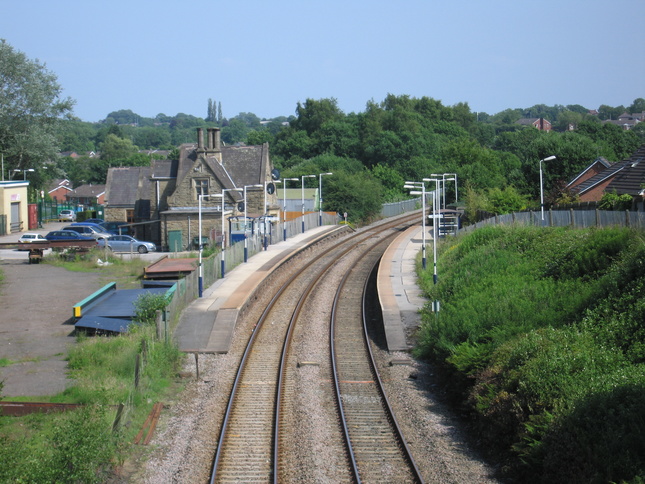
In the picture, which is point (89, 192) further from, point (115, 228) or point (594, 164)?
point (594, 164)

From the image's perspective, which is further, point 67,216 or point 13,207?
point 67,216

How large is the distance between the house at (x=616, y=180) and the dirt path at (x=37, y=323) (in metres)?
20.2

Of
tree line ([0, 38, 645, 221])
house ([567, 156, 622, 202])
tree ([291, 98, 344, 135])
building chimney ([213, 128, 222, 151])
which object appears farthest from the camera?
tree ([291, 98, 344, 135])

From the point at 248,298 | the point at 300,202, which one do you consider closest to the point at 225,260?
the point at 248,298

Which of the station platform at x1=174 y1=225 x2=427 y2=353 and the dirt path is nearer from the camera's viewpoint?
the dirt path

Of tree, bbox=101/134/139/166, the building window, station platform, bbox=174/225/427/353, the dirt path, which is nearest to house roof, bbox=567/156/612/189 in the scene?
station platform, bbox=174/225/427/353

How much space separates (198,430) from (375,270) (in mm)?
22817

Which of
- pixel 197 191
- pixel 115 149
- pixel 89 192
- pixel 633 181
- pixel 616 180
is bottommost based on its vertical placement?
pixel 633 181

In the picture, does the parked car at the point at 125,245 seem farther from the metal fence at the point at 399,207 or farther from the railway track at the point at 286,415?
the metal fence at the point at 399,207

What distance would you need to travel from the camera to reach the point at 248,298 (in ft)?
90.8

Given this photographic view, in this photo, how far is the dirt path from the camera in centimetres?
1762

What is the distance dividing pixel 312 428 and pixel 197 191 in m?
40.0

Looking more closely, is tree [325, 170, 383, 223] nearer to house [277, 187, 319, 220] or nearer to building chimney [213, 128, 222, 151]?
house [277, 187, 319, 220]

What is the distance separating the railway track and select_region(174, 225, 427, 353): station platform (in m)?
1.15
